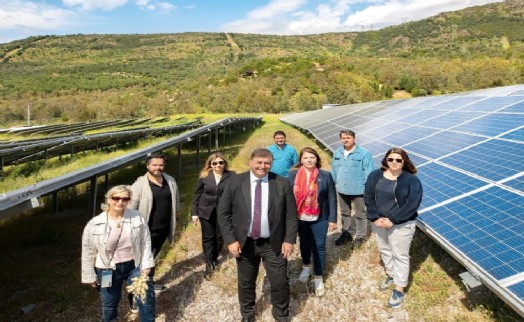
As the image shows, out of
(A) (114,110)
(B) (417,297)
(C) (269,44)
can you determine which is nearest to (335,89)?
(A) (114,110)

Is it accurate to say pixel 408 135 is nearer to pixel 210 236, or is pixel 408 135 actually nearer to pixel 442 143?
pixel 442 143

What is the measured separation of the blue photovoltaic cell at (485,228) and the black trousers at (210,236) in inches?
138

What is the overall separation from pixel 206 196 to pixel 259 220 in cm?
195

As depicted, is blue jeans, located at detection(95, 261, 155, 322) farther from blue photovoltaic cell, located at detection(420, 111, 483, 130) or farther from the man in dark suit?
blue photovoltaic cell, located at detection(420, 111, 483, 130)

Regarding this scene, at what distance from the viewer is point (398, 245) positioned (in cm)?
476

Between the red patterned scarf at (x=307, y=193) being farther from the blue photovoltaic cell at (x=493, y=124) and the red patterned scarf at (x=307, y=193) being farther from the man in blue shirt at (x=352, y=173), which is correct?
the blue photovoltaic cell at (x=493, y=124)

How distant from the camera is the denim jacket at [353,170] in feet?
20.6

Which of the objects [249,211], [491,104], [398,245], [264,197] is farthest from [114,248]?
[491,104]

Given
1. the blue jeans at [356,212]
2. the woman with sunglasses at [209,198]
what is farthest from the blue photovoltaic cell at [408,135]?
the woman with sunglasses at [209,198]

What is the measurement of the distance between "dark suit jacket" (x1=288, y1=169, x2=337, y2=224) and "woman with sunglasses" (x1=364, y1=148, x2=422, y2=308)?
52 centimetres

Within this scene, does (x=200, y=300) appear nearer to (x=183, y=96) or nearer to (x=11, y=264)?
(x=11, y=264)

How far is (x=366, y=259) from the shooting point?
6.41 m

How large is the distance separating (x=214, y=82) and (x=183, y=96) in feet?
36.7

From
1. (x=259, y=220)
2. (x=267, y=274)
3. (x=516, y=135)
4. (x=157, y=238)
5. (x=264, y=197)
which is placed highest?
(x=516, y=135)
